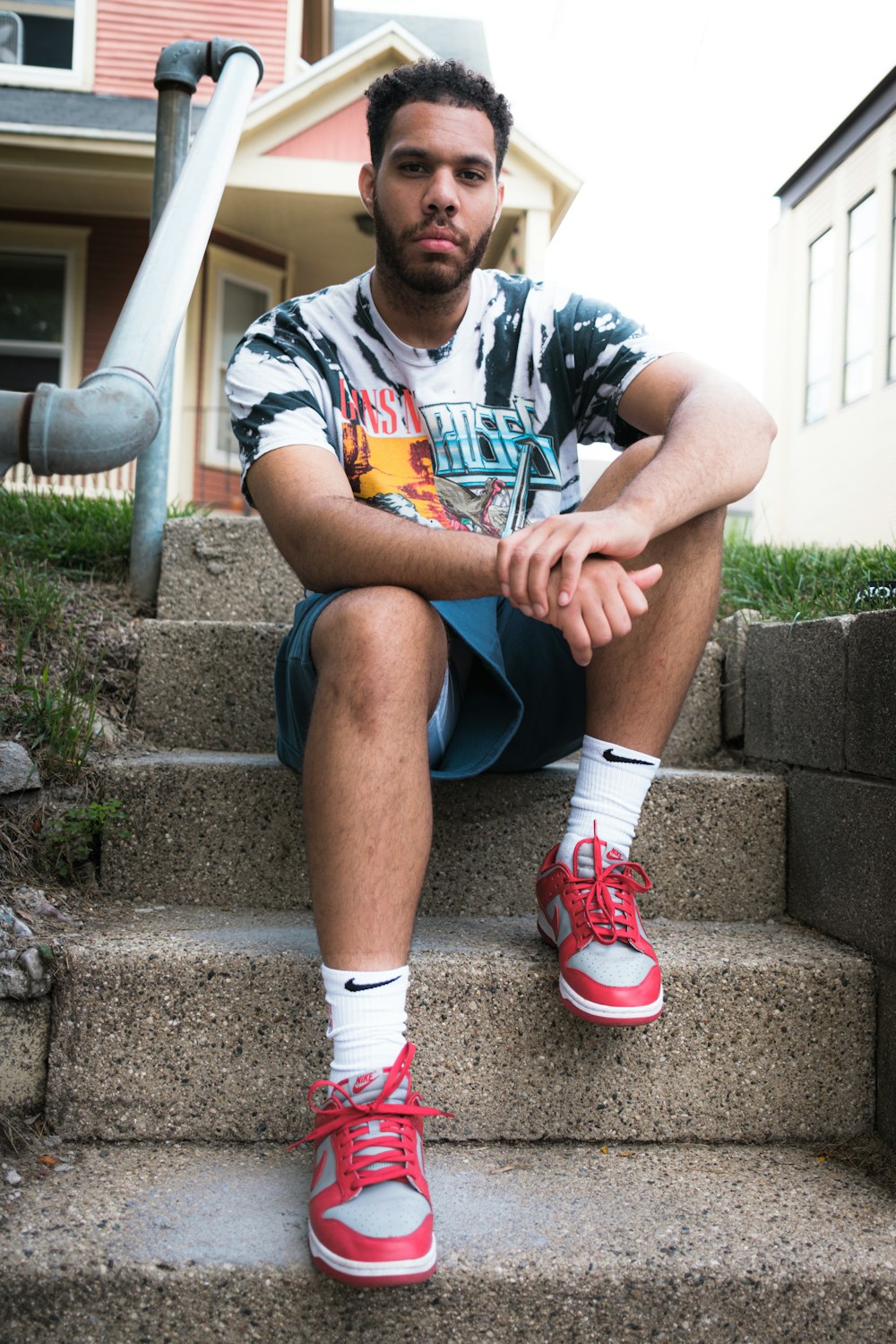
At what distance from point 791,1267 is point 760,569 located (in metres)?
1.43

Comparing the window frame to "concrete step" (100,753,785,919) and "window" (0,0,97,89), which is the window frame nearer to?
"window" (0,0,97,89)

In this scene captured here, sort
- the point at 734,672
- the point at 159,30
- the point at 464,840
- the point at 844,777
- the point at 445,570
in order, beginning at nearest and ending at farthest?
the point at 445,570 < the point at 844,777 < the point at 464,840 < the point at 734,672 < the point at 159,30

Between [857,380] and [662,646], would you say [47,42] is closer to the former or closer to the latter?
[857,380]

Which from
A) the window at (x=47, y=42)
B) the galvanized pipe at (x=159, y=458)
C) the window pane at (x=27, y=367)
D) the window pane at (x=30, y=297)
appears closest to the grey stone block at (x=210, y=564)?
the galvanized pipe at (x=159, y=458)

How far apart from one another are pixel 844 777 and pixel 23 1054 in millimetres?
1069

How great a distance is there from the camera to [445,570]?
1116 millimetres

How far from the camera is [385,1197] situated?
92cm

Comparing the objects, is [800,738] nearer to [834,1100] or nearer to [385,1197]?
[834,1100]

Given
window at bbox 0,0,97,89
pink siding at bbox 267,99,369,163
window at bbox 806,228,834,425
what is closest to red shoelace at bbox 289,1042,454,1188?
window at bbox 806,228,834,425

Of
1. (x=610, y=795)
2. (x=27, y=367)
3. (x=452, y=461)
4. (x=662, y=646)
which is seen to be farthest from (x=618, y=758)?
(x=27, y=367)

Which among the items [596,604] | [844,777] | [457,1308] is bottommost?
[457,1308]

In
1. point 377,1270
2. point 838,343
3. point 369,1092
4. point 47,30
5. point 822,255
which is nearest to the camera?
point 377,1270

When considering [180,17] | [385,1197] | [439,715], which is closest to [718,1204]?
[385,1197]

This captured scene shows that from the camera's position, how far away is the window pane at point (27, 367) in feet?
22.8
